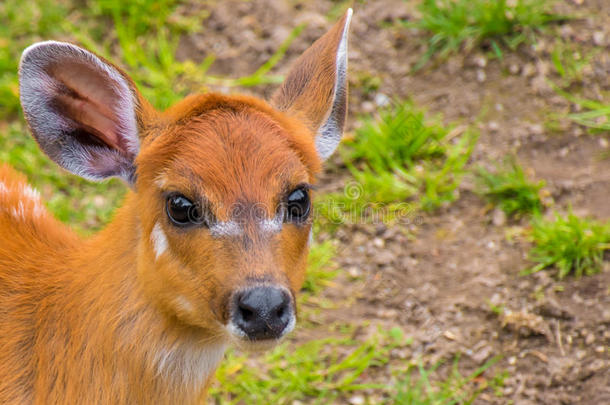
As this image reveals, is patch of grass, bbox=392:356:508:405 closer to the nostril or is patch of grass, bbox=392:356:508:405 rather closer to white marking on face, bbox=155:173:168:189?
the nostril

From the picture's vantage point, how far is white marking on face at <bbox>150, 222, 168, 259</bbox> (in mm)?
3930

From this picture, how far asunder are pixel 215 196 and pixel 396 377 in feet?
7.90

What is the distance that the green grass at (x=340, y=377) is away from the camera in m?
5.53

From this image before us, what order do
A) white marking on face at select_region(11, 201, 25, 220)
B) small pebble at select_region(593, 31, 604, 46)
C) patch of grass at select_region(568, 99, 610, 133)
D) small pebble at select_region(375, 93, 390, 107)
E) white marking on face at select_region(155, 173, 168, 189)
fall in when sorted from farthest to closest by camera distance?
1. small pebble at select_region(375, 93, 390, 107)
2. small pebble at select_region(593, 31, 604, 46)
3. patch of grass at select_region(568, 99, 610, 133)
4. white marking on face at select_region(11, 201, 25, 220)
5. white marking on face at select_region(155, 173, 168, 189)

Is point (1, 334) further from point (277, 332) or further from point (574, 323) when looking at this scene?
point (574, 323)

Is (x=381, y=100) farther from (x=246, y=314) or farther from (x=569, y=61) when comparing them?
(x=246, y=314)

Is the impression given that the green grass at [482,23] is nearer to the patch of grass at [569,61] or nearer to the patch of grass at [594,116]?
the patch of grass at [569,61]

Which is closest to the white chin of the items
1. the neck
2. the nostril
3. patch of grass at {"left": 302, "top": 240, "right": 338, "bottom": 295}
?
the nostril

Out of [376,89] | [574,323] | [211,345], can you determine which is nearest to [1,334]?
[211,345]

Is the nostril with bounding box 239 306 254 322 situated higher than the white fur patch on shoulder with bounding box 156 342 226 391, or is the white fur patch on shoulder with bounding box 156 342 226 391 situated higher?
the nostril with bounding box 239 306 254 322

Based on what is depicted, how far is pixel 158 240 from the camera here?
156 inches

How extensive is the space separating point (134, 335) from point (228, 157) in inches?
38.1

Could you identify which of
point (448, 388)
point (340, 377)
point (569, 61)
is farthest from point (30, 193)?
point (569, 61)

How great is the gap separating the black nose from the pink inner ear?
3.51 feet
